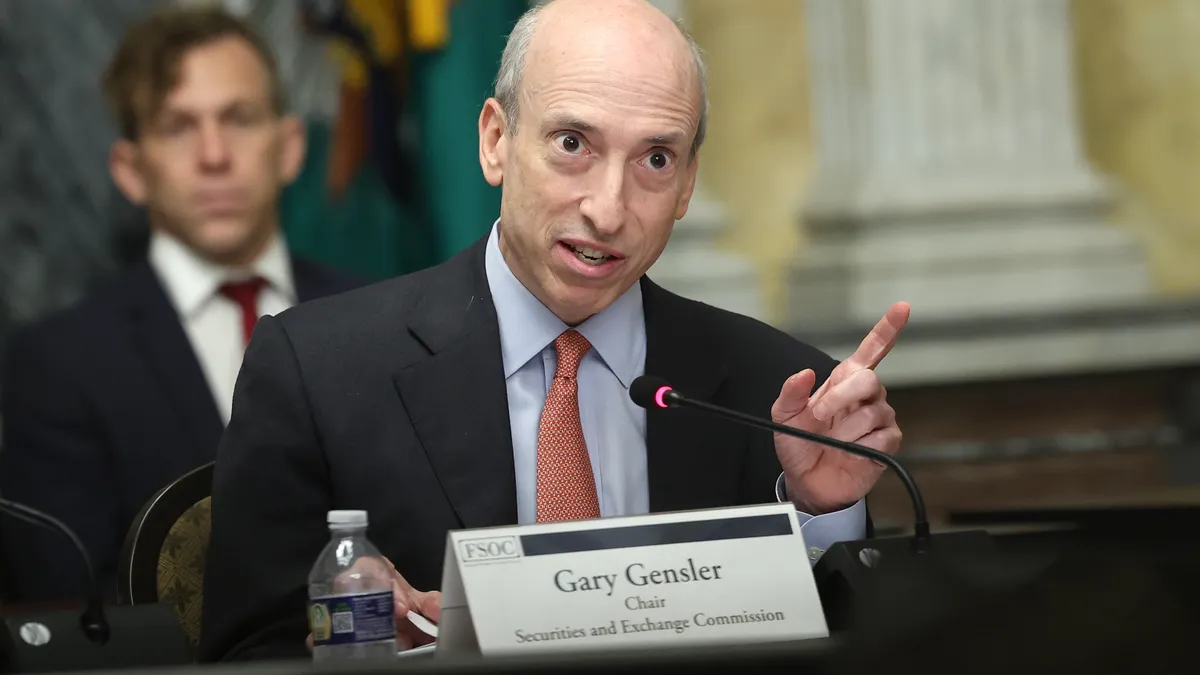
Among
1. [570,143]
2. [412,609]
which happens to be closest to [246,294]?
[570,143]

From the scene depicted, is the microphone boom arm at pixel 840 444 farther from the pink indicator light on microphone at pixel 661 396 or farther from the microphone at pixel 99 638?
the microphone at pixel 99 638

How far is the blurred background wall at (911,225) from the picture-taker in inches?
164

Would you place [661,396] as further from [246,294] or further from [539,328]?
[246,294]

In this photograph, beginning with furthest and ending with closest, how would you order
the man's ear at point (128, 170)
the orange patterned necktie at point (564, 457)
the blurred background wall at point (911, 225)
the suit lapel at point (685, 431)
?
the blurred background wall at point (911, 225), the man's ear at point (128, 170), the suit lapel at point (685, 431), the orange patterned necktie at point (564, 457)

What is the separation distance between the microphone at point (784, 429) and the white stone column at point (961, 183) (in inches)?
93.0

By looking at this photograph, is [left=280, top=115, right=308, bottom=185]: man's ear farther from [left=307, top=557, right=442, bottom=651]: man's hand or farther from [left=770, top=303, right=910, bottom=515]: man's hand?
[left=307, top=557, right=442, bottom=651]: man's hand

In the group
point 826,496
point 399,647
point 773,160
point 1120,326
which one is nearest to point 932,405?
Result: point 1120,326

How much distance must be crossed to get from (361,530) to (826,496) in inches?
25.1

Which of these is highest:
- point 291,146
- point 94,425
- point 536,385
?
point 291,146

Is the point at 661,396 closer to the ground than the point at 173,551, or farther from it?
farther from it

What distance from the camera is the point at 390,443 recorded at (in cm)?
→ 219

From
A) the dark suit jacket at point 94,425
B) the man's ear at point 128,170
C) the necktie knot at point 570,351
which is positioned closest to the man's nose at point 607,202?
the necktie knot at point 570,351

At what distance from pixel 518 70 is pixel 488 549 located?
0.96 metres

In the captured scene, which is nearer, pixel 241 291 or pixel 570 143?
pixel 570 143
